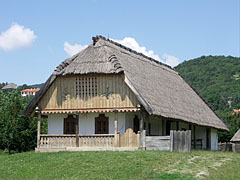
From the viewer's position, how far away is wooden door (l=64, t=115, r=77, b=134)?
93.3 feet

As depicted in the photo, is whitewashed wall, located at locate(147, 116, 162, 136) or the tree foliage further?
the tree foliage

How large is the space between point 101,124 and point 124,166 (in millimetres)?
8261

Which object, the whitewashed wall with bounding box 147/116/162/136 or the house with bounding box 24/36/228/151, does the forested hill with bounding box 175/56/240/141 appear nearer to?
the whitewashed wall with bounding box 147/116/162/136

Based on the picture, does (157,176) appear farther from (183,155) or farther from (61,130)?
(61,130)

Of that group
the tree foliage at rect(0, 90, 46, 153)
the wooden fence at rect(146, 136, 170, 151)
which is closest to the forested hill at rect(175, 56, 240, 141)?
the tree foliage at rect(0, 90, 46, 153)

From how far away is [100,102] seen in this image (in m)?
26.7

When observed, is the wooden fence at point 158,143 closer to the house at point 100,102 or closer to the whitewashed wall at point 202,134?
the house at point 100,102

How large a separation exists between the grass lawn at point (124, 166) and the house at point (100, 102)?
2726 mm

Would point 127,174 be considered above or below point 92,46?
below

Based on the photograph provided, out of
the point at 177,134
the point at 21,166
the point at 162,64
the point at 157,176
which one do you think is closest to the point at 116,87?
the point at 177,134

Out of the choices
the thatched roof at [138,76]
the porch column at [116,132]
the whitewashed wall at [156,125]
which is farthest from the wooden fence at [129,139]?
the whitewashed wall at [156,125]

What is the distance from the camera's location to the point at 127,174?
18422 millimetres

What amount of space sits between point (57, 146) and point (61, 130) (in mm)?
2056

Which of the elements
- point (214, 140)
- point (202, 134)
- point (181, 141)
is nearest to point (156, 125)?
point (202, 134)
